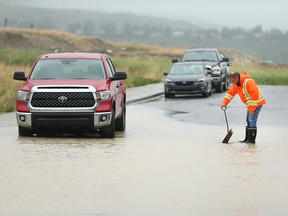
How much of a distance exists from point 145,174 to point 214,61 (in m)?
30.1

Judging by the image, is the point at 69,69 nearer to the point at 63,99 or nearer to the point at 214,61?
the point at 63,99

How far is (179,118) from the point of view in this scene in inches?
1023

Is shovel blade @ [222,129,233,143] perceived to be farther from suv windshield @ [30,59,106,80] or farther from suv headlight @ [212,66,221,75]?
suv headlight @ [212,66,221,75]

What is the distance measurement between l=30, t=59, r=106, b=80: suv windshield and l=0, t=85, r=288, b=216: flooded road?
4.51 feet

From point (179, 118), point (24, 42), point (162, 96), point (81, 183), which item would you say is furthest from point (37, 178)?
point (24, 42)

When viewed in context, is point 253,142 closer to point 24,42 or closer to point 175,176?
point 175,176

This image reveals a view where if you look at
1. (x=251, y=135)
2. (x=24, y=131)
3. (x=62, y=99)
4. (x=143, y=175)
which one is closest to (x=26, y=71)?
(x=24, y=131)

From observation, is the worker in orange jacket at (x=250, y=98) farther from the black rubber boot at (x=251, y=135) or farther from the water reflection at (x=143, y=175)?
the water reflection at (x=143, y=175)

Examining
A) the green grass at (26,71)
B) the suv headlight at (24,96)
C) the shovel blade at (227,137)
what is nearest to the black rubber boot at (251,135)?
the shovel blade at (227,137)

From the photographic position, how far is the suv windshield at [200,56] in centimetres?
4353

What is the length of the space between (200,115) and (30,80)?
8.59 metres

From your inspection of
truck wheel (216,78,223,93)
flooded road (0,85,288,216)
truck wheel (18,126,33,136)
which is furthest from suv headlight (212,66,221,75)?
truck wheel (18,126,33,136)

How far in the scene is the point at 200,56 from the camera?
4394 cm

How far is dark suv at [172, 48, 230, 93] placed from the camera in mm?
42344
